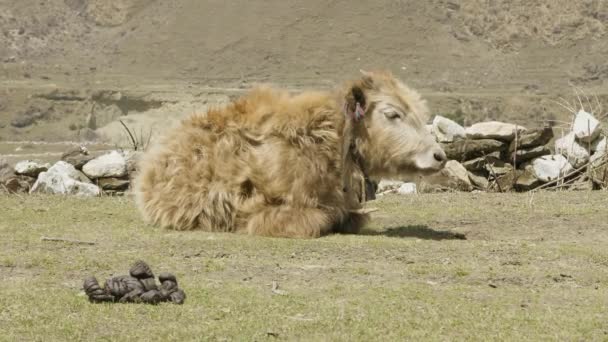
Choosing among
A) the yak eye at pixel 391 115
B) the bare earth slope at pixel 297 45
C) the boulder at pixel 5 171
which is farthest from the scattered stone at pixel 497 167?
the bare earth slope at pixel 297 45

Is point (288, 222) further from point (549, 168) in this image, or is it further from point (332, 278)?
point (549, 168)

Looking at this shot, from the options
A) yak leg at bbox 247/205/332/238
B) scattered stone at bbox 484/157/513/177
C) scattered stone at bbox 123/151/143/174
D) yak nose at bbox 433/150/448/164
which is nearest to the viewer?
yak leg at bbox 247/205/332/238

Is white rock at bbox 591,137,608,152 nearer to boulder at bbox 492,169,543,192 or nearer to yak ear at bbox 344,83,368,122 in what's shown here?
boulder at bbox 492,169,543,192

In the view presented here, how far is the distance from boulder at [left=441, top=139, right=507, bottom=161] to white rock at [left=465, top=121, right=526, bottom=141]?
0.32 feet

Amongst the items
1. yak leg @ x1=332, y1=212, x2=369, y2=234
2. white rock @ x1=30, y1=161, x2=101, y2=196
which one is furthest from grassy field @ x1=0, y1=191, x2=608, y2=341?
white rock @ x1=30, y1=161, x2=101, y2=196

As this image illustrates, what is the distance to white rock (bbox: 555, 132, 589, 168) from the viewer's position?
51.2ft

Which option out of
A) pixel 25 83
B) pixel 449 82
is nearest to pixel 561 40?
pixel 449 82

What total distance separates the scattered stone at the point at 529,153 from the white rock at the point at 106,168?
5.88m

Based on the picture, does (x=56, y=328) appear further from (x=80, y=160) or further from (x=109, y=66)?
(x=109, y=66)

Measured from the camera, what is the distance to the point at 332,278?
7508 mm

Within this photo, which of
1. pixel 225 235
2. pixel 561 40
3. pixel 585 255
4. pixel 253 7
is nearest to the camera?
pixel 585 255

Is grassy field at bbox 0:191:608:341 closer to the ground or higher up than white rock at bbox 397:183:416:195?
higher up

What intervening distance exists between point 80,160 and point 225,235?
6.64 meters

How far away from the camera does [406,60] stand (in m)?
76.2
